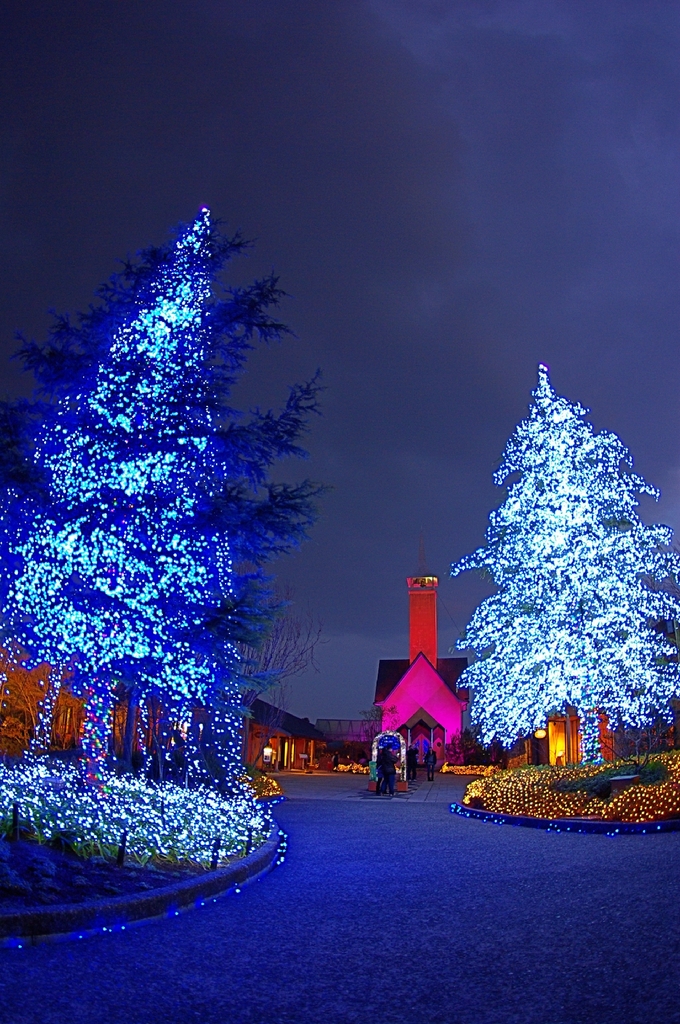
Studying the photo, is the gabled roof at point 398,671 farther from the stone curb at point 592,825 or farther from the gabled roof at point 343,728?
the stone curb at point 592,825

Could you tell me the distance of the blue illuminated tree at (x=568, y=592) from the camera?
20.9 m

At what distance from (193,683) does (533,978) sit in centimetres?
878

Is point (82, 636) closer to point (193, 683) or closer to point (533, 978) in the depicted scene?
point (193, 683)

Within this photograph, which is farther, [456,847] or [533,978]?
[456,847]

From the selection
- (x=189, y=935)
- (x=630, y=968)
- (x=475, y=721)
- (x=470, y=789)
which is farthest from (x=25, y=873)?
(x=475, y=721)

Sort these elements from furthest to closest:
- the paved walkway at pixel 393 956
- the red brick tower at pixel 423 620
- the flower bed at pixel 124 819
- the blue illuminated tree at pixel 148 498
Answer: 1. the red brick tower at pixel 423 620
2. the blue illuminated tree at pixel 148 498
3. the flower bed at pixel 124 819
4. the paved walkway at pixel 393 956

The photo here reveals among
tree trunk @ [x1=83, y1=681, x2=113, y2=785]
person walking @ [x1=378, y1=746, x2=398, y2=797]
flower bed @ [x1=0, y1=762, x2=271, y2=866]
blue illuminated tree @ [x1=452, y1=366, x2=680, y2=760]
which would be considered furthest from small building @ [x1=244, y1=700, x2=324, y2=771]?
flower bed @ [x1=0, y1=762, x2=271, y2=866]

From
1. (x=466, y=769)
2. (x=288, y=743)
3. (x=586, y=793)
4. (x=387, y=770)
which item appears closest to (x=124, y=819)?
(x=586, y=793)

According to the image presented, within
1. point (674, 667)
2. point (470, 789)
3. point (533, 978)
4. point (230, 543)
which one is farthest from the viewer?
point (674, 667)

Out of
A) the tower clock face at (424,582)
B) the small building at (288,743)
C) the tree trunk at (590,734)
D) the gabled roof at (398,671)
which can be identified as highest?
the tower clock face at (424,582)

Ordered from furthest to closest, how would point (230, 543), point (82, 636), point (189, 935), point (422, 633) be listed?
point (422, 633) → point (230, 543) → point (82, 636) → point (189, 935)

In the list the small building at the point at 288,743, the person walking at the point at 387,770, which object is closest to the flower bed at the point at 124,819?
the person walking at the point at 387,770

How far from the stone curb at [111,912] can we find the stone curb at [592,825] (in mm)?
7254

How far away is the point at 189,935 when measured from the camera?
6.11m
